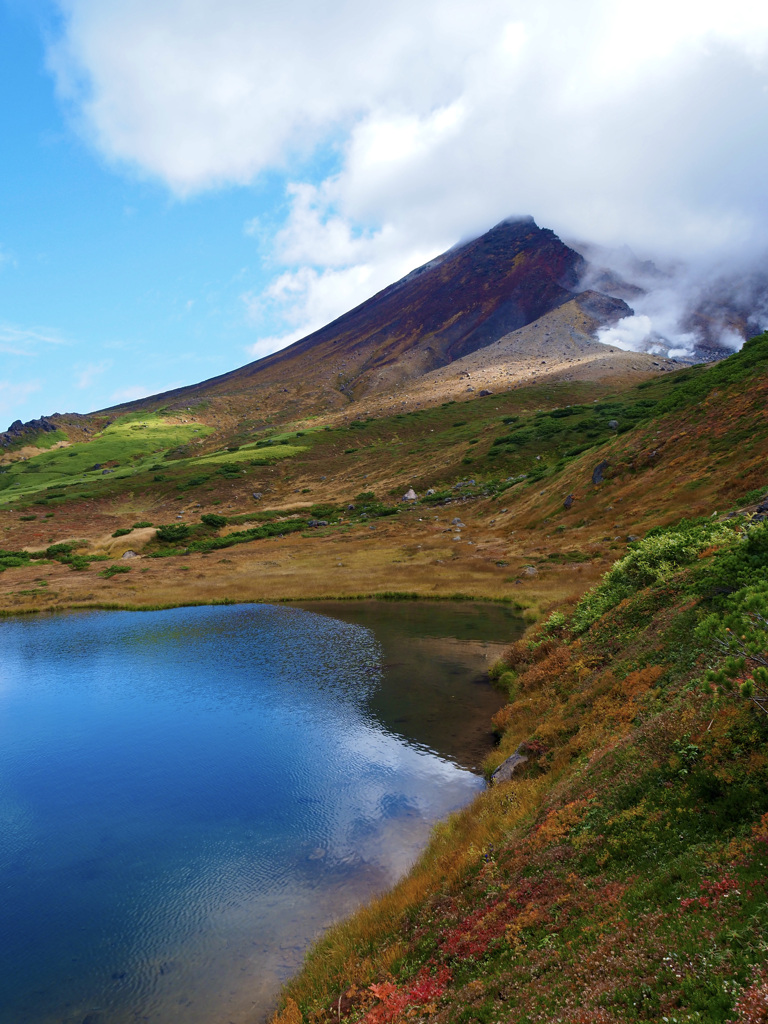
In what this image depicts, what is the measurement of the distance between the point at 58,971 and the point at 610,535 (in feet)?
159

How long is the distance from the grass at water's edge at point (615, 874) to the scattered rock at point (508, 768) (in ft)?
1.26

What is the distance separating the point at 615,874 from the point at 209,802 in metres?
14.4

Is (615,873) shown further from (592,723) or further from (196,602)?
(196,602)

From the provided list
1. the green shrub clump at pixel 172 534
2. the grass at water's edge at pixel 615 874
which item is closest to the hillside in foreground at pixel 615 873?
the grass at water's edge at pixel 615 874

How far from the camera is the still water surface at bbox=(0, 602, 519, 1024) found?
1251 centimetres

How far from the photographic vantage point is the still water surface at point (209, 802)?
492 inches

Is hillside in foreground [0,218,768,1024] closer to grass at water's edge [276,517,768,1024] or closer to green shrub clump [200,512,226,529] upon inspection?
grass at water's edge [276,517,768,1024]

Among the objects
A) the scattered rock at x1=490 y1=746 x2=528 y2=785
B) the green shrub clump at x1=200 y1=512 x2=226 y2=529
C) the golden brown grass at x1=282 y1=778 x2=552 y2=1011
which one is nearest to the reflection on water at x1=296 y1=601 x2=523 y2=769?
the scattered rock at x1=490 y1=746 x2=528 y2=785

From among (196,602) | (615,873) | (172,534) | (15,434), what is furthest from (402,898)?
(15,434)

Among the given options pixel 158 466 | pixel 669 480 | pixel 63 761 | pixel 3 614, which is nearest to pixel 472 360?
pixel 158 466

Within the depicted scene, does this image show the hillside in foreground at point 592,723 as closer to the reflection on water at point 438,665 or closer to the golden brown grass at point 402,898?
the golden brown grass at point 402,898

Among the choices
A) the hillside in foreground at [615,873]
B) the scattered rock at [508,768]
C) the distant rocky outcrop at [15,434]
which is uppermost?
the distant rocky outcrop at [15,434]

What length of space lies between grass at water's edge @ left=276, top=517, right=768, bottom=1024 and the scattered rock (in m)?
0.39

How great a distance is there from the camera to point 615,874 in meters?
9.49
